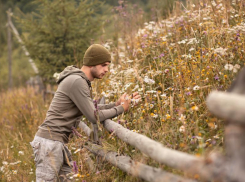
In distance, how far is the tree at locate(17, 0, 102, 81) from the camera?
881 cm

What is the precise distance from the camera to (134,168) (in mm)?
2971

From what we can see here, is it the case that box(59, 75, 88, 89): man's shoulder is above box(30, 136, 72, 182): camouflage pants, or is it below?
above

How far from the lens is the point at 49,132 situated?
3.71m

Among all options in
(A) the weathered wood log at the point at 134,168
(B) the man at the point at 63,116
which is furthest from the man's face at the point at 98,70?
(A) the weathered wood log at the point at 134,168

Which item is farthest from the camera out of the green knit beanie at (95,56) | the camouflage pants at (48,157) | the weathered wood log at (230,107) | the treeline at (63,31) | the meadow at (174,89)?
the treeline at (63,31)

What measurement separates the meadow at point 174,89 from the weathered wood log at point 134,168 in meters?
0.09

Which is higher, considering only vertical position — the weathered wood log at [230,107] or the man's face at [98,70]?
the weathered wood log at [230,107]

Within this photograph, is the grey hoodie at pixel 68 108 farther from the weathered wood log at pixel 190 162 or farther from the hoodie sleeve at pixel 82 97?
the weathered wood log at pixel 190 162

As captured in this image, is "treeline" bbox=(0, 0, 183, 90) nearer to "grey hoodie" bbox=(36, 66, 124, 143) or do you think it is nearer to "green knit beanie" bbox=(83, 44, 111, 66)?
"green knit beanie" bbox=(83, 44, 111, 66)

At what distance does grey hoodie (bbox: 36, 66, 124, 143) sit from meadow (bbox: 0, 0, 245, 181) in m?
0.28

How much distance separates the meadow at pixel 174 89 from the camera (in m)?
3.25

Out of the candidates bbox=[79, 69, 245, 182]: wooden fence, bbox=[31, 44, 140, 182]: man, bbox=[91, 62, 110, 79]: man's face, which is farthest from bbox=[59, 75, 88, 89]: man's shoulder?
bbox=[79, 69, 245, 182]: wooden fence

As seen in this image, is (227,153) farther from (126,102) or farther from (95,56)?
(95,56)

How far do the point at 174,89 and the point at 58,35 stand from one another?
551 centimetres
